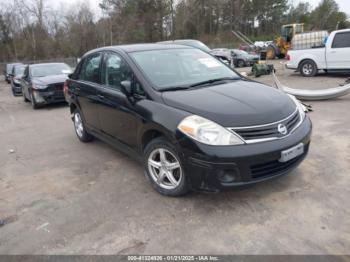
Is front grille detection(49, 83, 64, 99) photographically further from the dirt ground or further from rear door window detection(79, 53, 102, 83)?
the dirt ground

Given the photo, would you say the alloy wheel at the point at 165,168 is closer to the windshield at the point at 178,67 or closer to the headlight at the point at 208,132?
the headlight at the point at 208,132

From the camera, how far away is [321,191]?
3355mm

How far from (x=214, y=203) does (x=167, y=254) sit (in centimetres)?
87

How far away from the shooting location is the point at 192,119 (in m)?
2.98

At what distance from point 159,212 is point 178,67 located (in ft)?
6.14

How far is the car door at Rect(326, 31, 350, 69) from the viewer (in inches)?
436

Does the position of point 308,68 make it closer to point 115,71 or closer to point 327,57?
point 327,57

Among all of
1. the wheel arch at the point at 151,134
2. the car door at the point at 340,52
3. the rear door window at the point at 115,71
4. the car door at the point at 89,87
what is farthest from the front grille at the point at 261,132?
the car door at the point at 340,52

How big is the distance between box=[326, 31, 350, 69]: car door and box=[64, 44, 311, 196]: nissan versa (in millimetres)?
8862

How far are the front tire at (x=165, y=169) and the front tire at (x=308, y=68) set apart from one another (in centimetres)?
1084

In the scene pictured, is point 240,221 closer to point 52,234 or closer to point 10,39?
point 52,234

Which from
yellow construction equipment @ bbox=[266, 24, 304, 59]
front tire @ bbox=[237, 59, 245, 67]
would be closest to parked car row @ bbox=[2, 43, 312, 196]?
front tire @ bbox=[237, 59, 245, 67]

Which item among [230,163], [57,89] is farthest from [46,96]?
[230,163]

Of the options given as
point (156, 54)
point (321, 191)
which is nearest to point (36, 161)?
point (156, 54)
